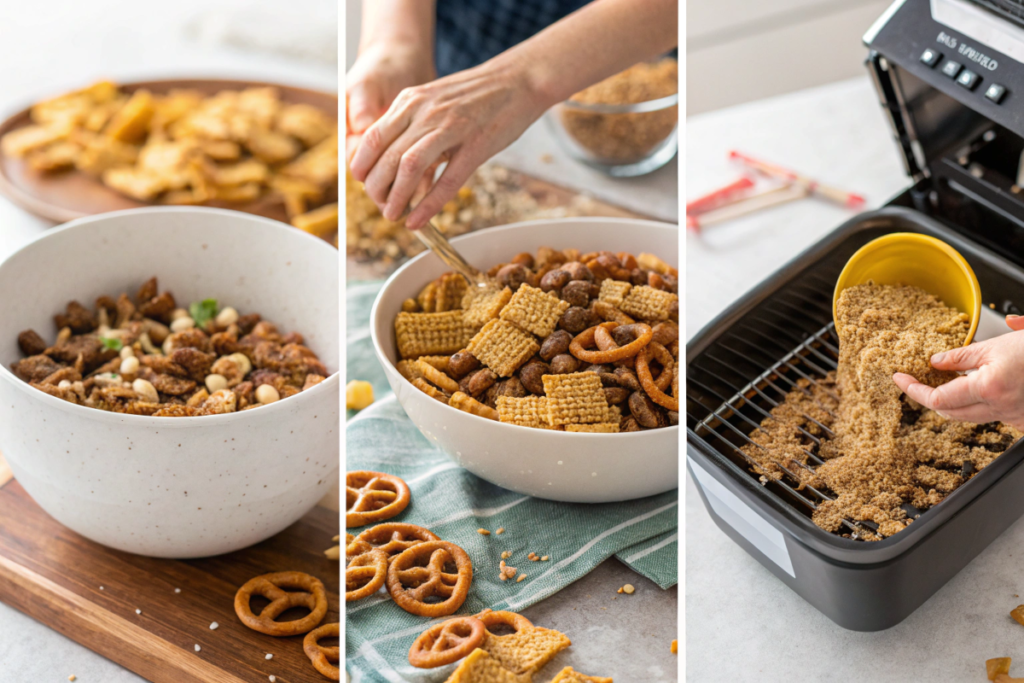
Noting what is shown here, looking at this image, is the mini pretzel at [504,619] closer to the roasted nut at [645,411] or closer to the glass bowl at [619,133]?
the roasted nut at [645,411]

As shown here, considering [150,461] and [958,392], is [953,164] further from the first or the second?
[150,461]

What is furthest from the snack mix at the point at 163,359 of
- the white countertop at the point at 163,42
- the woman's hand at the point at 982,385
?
the white countertop at the point at 163,42

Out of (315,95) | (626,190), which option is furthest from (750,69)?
(315,95)

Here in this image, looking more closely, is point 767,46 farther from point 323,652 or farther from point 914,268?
point 323,652

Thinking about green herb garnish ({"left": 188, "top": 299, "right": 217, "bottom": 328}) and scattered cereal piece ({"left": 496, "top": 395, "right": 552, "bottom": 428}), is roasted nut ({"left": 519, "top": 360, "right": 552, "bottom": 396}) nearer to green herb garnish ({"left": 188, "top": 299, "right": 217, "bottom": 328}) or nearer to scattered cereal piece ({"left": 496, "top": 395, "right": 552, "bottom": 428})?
scattered cereal piece ({"left": 496, "top": 395, "right": 552, "bottom": 428})

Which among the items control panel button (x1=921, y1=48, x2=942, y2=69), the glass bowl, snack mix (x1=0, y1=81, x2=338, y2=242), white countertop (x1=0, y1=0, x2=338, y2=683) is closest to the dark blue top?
the glass bowl

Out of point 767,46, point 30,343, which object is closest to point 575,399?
point 30,343
